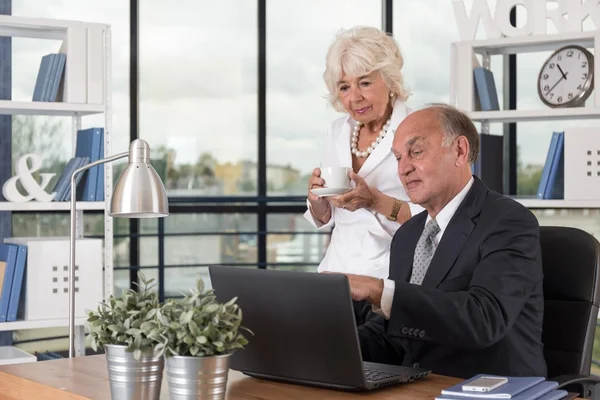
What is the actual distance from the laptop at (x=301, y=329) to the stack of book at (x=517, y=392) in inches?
6.6

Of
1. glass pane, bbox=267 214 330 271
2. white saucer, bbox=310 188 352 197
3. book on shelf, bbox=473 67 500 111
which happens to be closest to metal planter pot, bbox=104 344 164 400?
white saucer, bbox=310 188 352 197

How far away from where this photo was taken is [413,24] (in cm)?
571

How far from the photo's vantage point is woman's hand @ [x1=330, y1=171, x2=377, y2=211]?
7.64ft

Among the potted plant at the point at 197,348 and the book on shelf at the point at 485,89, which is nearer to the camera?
the potted plant at the point at 197,348

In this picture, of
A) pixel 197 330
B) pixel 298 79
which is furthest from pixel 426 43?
pixel 197 330

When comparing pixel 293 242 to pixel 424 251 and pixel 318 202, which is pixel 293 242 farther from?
pixel 424 251

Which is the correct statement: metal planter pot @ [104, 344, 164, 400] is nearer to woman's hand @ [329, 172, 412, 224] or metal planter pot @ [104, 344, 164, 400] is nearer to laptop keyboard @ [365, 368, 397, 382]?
laptop keyboard @ [365, 368, 397, 382]

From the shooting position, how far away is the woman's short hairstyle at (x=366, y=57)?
242cm

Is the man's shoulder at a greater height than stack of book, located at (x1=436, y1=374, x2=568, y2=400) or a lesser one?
greater

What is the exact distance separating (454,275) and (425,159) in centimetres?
26

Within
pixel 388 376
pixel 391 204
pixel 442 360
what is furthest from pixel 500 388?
pixel 391 204

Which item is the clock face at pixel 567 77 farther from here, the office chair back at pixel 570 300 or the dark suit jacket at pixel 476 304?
the dark suit jacket at pixel 476 304

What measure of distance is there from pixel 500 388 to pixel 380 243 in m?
1.12

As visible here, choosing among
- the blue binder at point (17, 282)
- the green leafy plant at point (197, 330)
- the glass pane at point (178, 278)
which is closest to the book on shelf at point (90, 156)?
the blue binder at point (17, 282)
